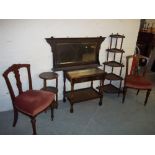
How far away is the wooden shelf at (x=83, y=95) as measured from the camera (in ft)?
9.63

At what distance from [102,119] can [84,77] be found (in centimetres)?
75

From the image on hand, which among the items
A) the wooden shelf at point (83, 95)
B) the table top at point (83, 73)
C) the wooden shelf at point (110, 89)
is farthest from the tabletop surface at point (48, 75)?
the wooden shelf at point (110, 89)

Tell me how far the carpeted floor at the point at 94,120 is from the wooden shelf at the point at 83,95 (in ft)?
0.58

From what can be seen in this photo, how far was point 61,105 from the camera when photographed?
10.1 ft

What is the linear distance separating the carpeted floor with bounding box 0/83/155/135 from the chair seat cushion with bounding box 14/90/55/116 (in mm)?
435

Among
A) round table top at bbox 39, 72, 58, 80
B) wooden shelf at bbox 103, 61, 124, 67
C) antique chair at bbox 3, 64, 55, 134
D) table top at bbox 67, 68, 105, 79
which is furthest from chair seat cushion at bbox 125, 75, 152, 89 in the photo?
antique chair at bbox 3, 64, 55, 134

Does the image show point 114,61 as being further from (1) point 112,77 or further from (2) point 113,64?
(1) point 112,77

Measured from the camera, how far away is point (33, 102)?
2.17m

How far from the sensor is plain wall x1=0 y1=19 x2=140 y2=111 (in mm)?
2383

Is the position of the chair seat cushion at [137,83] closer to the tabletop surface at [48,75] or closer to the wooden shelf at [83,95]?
the wooden shelf at [83,95]

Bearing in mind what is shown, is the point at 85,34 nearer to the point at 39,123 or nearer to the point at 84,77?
the point at 84,77

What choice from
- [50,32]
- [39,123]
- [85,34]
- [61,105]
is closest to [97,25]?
[85,34]

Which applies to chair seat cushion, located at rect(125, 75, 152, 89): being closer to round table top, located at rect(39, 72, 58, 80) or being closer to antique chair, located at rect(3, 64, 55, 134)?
round table top, located at rect(39, 72, 58, 80)

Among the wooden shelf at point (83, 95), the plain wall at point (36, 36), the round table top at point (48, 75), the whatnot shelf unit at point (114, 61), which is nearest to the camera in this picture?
the plain wall at point (36, 36)
